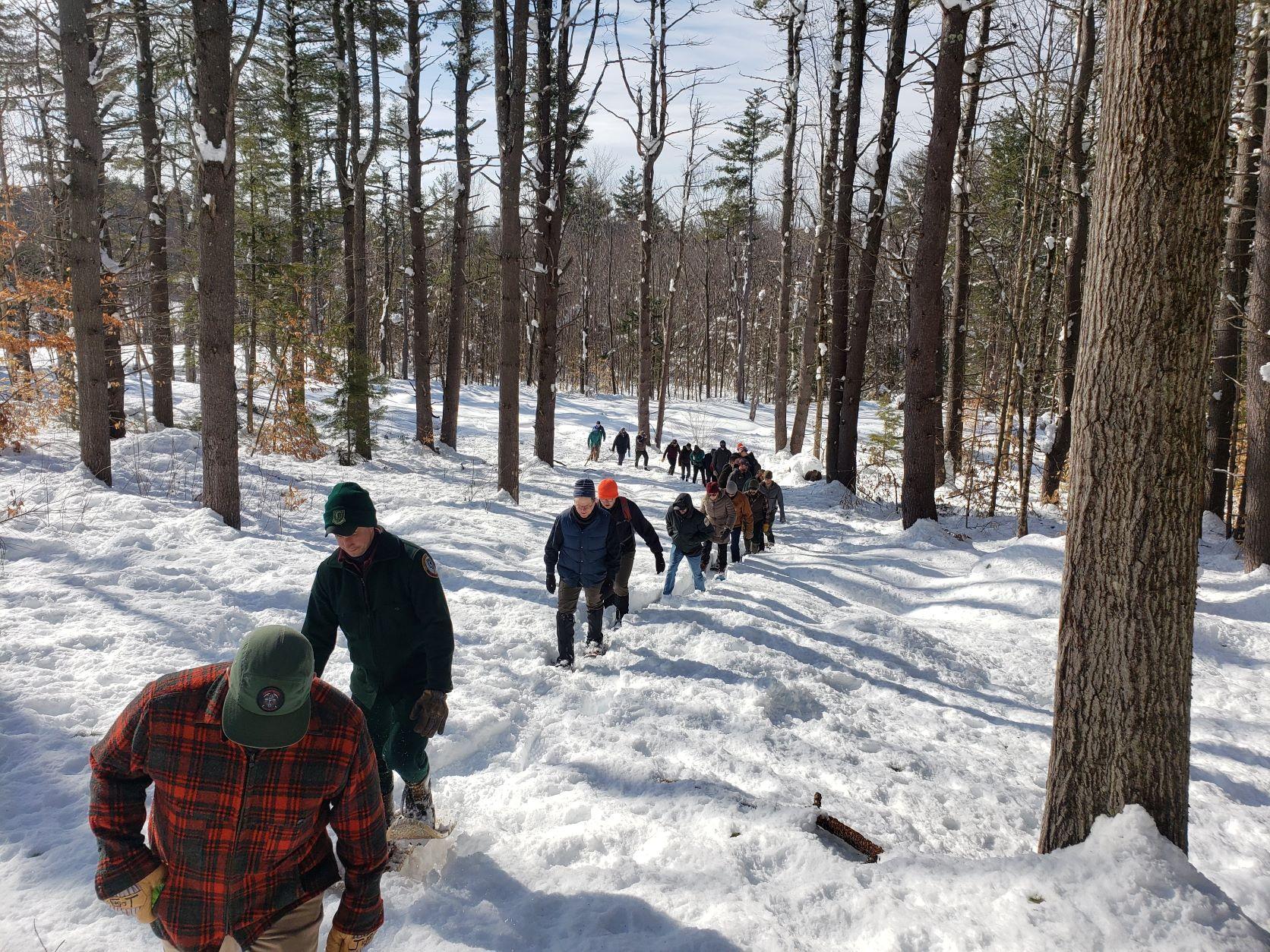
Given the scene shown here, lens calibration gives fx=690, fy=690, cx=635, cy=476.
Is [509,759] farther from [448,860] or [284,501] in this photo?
[284,501]

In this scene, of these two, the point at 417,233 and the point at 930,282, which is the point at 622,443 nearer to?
the point at 417,233

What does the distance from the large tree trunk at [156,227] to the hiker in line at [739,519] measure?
1307 centimetres

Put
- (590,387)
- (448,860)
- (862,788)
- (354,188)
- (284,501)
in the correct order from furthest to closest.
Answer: (590,387)
(354,188)
(284,501)
(862,788)
(448,860)

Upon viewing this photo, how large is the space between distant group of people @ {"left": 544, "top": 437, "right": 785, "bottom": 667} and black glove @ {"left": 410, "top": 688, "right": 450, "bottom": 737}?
2.84 metres

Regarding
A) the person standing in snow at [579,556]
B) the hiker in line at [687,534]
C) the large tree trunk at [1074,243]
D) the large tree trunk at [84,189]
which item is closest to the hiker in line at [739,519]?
the hiker in line at [687,534]

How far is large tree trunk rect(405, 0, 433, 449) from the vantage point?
17.3 meters

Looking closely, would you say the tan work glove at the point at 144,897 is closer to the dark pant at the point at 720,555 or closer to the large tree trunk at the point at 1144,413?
the large tree trunk at the point at 1144,413

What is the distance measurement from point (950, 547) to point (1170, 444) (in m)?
9.19

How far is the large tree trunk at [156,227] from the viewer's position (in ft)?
48.5

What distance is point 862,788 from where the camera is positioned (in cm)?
466

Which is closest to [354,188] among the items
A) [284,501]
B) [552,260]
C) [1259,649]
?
[552,260]

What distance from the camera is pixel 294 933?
2.19 metres

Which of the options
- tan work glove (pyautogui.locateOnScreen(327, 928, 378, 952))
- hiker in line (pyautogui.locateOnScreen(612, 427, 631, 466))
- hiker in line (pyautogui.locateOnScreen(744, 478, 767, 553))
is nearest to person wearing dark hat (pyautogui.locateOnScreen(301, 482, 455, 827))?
tan work glove (pyautogui.locateOnScreen(327, 928, 378, 952))

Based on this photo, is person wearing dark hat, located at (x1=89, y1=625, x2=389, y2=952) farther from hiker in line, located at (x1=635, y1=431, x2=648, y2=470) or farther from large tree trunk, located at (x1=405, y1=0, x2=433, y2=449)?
hiker in line, located at (x1=635, y1=431, x2=648, y2=470)
